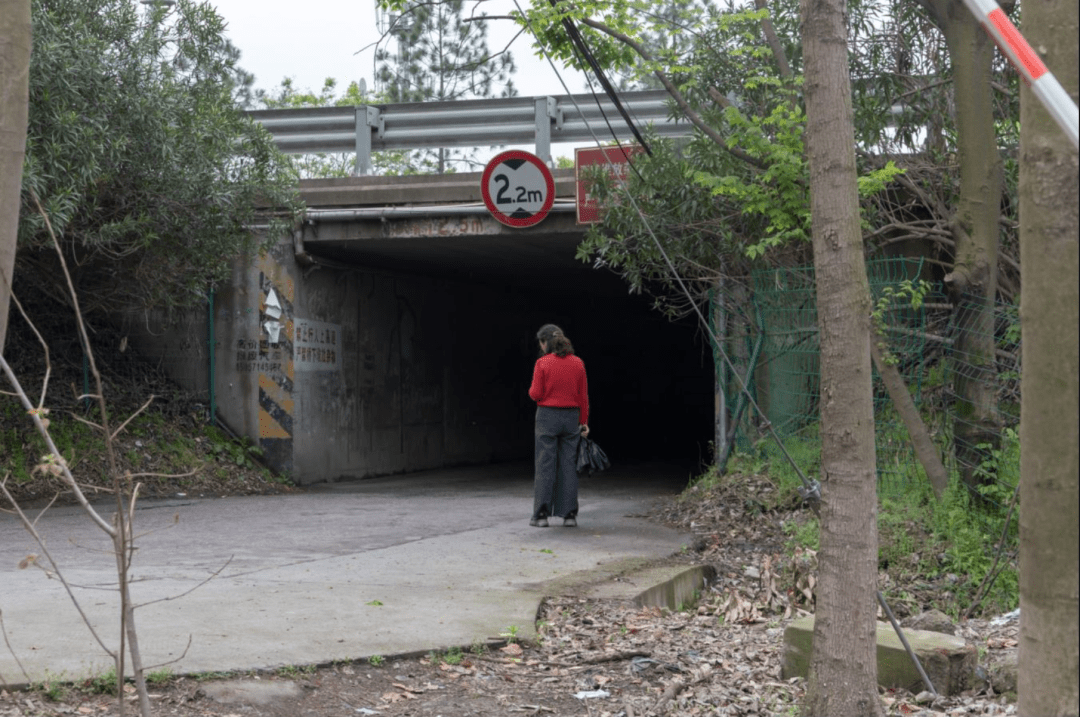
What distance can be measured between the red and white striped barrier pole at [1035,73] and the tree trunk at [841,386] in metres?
2.10

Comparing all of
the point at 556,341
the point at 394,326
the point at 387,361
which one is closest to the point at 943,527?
the point at 556,341

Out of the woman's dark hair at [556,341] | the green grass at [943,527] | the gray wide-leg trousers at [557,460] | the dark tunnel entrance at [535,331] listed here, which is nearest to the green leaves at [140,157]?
the dark tunnel entrance at [535,331]

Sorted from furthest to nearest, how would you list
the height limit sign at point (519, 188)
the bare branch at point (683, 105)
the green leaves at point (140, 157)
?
the height limit sign at point (519, 188), the green leaves at point (140, 157), the bare branch at point (683, 105)

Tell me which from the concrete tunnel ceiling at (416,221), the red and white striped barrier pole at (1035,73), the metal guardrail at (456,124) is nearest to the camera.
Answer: the red and white striped barrier pole at (1035,73)

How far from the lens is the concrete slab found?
16.9 ft

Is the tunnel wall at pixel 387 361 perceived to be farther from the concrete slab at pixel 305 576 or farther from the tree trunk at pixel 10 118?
the tree trunk at pixel 10 118

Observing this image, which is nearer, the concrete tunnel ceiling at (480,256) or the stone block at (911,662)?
the stone block at (911,662)

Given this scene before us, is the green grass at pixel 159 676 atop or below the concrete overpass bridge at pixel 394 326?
below

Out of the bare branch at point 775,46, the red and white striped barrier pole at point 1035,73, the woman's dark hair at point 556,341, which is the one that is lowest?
the woman's dark hair at point 556,341

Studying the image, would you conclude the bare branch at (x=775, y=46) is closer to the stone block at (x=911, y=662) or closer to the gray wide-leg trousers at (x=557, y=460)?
the gray wide-leg trousers at (x=557, y=460)

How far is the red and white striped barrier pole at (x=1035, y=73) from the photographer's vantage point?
6.41 ft

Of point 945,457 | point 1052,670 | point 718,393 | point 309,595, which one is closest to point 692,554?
point 945,457

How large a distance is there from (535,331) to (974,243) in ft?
50.0

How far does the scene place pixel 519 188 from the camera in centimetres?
1334
